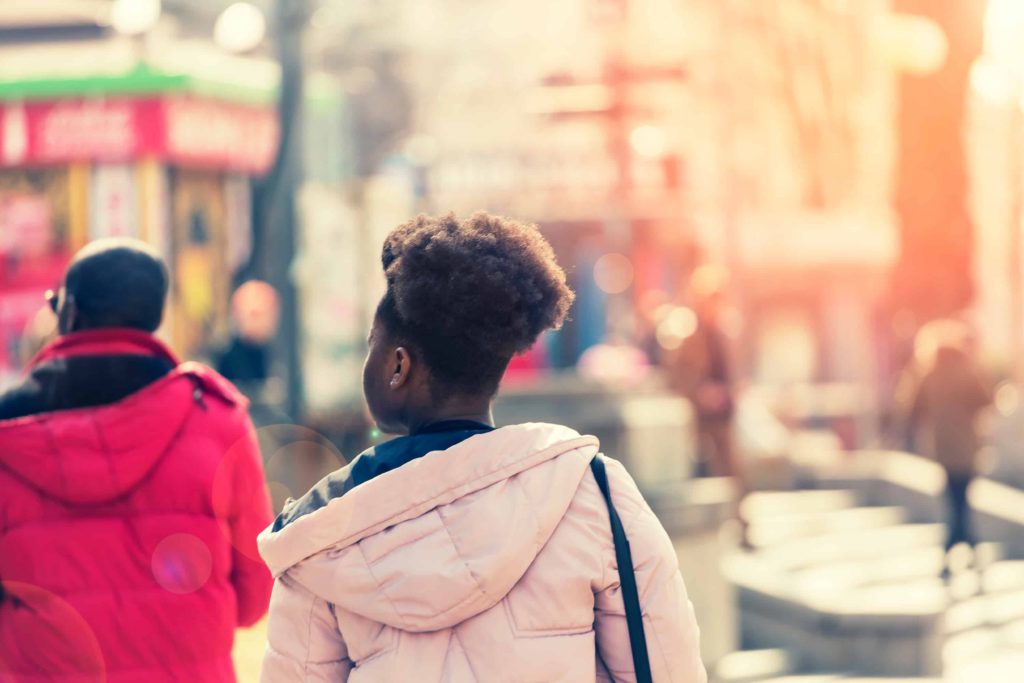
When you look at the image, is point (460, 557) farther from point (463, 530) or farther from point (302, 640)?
point (302, 640)

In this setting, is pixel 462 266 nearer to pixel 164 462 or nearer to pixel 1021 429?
pixel 164 462

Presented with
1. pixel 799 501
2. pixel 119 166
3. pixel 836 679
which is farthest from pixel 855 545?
pixel 119 166

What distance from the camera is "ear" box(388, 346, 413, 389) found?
2.37 m

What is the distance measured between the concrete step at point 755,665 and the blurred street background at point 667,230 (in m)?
0.04

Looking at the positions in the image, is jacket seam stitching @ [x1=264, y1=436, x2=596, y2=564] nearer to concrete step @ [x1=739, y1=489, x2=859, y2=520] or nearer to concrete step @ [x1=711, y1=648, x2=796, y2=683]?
concrete step @ [x1=711, y1=648, x2=796, y2=683]

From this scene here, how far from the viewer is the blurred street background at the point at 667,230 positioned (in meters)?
10.0

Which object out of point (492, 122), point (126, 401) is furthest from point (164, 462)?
point (492, 122)

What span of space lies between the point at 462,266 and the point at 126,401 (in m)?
1.30

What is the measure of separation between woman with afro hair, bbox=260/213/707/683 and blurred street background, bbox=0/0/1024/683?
15.7 inches

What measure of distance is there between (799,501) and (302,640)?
1197 centimetres

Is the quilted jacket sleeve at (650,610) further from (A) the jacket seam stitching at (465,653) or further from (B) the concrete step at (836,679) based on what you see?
(B) the concrete step at (836,679)

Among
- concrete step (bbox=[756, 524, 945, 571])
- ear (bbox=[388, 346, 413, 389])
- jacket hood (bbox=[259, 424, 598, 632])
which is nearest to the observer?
jacket hood (bbox=[259, 424, 598, 632])

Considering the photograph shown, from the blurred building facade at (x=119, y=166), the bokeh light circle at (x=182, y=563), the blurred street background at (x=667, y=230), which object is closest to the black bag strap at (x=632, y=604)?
the blurred street background at (x=667, y=230)

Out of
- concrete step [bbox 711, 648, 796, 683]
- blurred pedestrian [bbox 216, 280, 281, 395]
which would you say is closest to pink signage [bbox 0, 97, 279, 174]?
blurred pedestrian [bbox 216, 280, 281, 395]
